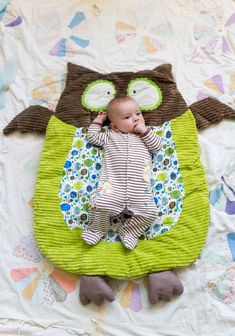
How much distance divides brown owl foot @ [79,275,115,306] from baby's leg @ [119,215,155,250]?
0.13m

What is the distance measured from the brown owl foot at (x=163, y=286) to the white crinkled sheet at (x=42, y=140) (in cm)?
3

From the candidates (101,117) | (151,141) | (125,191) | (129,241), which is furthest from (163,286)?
(101,117)

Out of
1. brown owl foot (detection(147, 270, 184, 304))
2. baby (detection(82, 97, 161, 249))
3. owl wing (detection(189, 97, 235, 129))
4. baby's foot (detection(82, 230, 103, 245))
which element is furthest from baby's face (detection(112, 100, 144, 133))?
brown owl foot (detection(147, 270, 184, 304))

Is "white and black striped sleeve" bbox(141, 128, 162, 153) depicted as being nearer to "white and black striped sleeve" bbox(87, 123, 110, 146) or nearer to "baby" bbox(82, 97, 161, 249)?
"baby" bbox(82, 97, 161, 249)

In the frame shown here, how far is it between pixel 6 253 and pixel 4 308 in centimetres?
17

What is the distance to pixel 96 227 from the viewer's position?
1.37 meters

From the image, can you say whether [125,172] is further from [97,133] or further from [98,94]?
[98,94]

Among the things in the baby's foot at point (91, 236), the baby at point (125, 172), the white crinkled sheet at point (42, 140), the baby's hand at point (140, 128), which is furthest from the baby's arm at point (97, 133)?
the baby's foot at point (91, 236)

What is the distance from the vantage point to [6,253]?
142 cm

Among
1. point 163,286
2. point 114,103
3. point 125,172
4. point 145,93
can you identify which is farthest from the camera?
point 145,93

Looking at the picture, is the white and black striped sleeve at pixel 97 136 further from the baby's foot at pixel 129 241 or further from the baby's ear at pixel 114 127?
the baby's foot at pixel 129 241

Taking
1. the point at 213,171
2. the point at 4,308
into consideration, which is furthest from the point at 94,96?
the point at 4,308

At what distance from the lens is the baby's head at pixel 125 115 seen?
148 centimetres

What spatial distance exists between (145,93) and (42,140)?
1.34 feet
